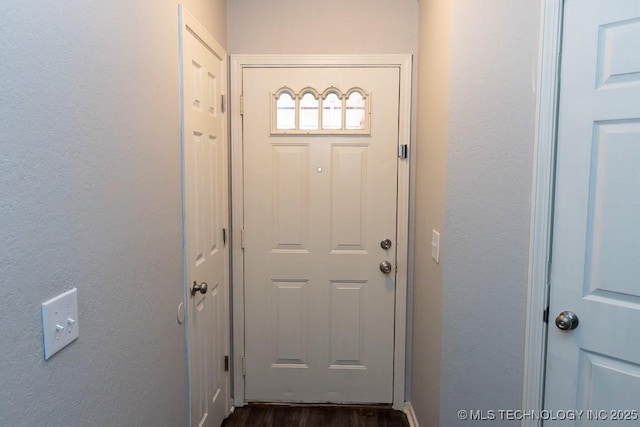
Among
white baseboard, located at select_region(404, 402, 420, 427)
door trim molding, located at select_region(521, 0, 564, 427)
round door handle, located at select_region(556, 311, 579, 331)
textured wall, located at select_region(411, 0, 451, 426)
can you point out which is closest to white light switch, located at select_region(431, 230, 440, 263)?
textured wall, located at select_region(411, 0, 451, 426)

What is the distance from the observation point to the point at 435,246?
2.00 meters

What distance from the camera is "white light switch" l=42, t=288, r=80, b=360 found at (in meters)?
0.91

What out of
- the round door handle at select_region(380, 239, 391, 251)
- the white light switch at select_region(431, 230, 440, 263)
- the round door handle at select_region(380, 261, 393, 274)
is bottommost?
the round door handle at select_region(380, 261, 393, 274)

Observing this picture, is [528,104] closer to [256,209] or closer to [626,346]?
[626,346]

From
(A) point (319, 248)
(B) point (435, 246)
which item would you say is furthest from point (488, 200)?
(A) point (319, 248)

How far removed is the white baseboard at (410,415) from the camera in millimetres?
2404

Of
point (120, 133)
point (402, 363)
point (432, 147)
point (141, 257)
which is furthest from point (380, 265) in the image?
point (120, 133)

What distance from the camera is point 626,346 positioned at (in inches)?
54.8

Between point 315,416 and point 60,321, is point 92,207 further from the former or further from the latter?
point 315,416

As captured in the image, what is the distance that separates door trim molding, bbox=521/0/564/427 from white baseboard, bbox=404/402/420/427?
85 centimetres

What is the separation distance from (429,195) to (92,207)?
1.54 metres

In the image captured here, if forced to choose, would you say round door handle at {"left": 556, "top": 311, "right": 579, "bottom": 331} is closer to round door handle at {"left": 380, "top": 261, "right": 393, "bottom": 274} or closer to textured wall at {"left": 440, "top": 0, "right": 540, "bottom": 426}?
textured wall at {"left": 440, "top": 0, "right": 540, "bottom": 426}

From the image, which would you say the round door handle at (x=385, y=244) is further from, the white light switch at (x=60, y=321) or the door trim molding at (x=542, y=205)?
the white light switch at (x=60, y=321)

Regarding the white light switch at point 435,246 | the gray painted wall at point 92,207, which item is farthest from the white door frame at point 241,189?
the gray painted wall at point 92,207
